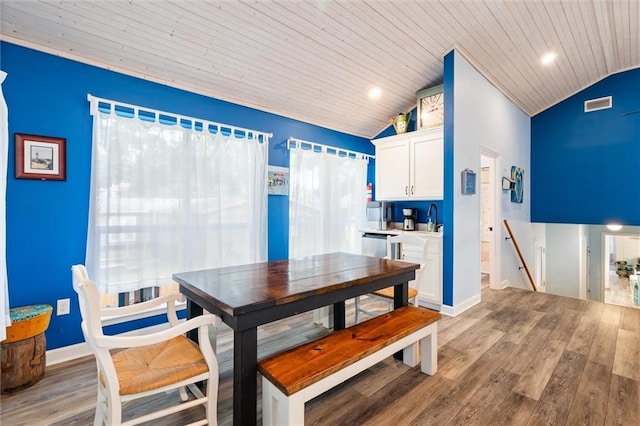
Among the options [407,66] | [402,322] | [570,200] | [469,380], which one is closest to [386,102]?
[407,66]

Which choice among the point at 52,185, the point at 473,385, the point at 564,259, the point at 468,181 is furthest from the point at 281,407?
the point at 564,259

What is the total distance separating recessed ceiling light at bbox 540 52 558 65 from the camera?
3730mm

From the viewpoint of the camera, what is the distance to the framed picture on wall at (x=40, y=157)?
2189 millimetres

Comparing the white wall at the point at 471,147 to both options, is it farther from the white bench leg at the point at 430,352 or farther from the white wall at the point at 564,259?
the white wall at the point at 564,259

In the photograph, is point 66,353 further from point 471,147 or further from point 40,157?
point 471,147

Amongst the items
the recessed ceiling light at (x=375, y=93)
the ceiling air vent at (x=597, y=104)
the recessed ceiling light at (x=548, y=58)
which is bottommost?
the recessed ceiling light at (x=375, y=93)

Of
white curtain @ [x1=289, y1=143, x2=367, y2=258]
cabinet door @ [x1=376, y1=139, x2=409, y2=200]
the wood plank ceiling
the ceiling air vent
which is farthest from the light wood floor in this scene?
the ceiling air vent

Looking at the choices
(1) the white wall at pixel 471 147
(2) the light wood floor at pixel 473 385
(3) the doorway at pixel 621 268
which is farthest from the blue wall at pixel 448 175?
(3) the doorway at pixel 621 268

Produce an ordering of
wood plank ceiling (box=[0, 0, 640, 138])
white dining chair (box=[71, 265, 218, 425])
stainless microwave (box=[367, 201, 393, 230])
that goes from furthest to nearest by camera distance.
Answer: stainless microwave (box=[367, 201, 393, 230]) < wood plank ceiling (box=[0, 0, 640, 138]) < white dining chair (box=[71, 265, 218, 425])

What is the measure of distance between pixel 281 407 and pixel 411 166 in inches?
131

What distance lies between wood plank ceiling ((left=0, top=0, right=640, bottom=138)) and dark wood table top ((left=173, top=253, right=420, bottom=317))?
2.01 meters

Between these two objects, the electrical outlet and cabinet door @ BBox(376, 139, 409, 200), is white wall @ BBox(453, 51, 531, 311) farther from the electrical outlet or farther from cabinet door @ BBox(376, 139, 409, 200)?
the electrical outlet

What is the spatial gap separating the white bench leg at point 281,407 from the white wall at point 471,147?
2540 mm

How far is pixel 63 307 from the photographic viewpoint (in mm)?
2348
